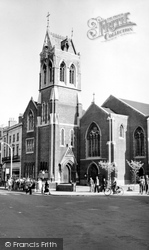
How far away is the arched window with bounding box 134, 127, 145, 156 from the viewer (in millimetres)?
44656

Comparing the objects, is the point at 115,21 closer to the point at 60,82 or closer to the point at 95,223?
the point at 95,223

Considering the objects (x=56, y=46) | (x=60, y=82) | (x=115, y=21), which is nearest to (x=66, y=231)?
(x=115, y=21)

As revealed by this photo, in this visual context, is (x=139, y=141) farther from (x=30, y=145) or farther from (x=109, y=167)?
(x=30, y=145)

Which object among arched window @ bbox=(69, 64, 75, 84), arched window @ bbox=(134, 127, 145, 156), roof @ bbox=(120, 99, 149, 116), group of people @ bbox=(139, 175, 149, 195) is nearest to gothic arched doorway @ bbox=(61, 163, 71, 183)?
arched window @ bbox=(134, 127, 145, 156)

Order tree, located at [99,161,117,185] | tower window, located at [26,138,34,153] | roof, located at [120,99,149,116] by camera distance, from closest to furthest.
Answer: tree, located at [99,161,117,185]
roof, located at [120,99,149,116]
tower window, located at [26,138,34,153]

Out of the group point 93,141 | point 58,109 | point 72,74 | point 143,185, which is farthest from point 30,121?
point 143,185

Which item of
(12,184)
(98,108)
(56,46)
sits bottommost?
(12,184)

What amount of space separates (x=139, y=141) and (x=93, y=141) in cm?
720

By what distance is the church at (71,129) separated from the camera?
45184mm

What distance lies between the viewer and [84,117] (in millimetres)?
50531

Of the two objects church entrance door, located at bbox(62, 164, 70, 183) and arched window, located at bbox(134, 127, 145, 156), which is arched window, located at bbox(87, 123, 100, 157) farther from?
arched window, located at bbox(134, 127, 145, 156)

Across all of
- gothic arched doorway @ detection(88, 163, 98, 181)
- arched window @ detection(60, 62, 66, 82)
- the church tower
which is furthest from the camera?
arched window @ detection(60, 62, 66, 82)

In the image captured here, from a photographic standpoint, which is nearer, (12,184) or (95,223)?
(95,223)

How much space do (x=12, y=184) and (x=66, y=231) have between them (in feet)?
105
